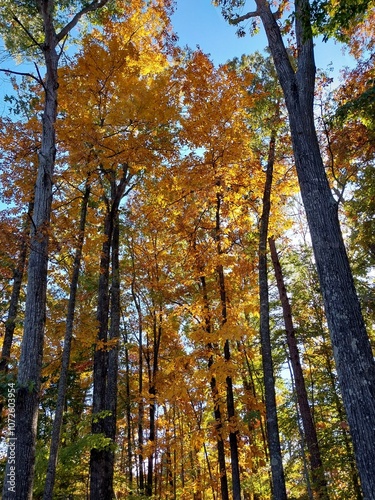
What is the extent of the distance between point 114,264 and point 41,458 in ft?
17.3

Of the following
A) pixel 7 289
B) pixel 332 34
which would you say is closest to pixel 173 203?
pixel 332 34

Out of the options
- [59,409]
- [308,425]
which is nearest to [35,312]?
[59,409]

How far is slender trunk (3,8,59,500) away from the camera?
472 cm

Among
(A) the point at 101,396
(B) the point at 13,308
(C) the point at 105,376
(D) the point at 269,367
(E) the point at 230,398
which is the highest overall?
(B) the point at 13,308

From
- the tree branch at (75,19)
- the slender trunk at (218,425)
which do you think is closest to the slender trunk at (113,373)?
the slender trunk at (218,425)

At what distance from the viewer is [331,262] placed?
4.61m

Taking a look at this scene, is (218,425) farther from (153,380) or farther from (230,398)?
(153,380)

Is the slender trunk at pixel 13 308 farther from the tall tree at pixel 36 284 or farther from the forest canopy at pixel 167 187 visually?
the tall tree at pixel 36 284

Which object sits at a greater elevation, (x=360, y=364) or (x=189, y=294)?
(x=189, y=294)

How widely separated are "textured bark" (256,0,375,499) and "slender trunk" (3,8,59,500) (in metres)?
4.11

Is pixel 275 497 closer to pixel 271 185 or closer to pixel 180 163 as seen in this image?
pixel 271 185

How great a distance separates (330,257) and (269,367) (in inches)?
183

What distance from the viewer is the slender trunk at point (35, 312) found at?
472 centimetres

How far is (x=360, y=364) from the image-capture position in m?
4.00
